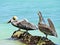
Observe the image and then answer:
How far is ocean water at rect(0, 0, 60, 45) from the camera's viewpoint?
4.89 metres

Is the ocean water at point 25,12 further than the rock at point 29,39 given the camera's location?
Yes

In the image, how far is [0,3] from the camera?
6.86 metres

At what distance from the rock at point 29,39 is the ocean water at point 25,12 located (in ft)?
0.35

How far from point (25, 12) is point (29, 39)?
161cm

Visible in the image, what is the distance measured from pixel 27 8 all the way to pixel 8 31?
4.65ft

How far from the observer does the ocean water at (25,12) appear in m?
4.89

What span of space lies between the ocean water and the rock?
0.11m

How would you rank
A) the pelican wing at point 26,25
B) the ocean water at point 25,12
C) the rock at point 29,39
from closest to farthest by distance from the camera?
the rock at point 29,39, the pelican wing at point 26,25, the ocean water at point 25,12

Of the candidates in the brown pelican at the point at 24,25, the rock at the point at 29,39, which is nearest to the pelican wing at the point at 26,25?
the brown pelican at the point at 24,25

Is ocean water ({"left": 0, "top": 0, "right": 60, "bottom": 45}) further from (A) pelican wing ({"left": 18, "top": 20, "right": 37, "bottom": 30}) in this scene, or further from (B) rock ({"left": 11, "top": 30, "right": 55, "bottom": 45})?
(A) pelican wing ({"left": 18, "top": 20, "right": 37, "bottom": 30})

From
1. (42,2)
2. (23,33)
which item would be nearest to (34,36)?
(23,33)

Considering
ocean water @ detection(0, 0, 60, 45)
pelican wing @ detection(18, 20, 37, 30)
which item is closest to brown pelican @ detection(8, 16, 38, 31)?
pelican wing @ detection(18, 20, 37, 30)

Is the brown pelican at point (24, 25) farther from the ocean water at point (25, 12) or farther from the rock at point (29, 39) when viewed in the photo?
the ocean water at point (25, 12)

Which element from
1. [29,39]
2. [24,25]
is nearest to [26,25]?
[24,25]
